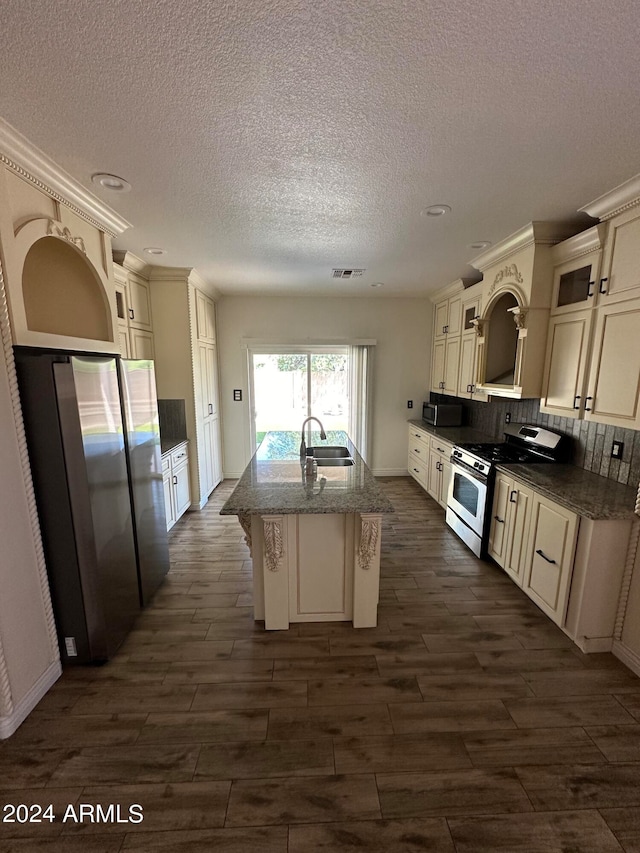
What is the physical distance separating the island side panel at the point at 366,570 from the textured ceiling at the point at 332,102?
6.36 feet

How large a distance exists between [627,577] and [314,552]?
1840 millimetres

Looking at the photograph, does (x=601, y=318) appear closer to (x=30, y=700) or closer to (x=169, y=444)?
(x=169, y=444)

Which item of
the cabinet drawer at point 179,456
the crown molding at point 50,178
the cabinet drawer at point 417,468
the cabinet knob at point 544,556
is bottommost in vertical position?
the cabinet drawer at point 417,468

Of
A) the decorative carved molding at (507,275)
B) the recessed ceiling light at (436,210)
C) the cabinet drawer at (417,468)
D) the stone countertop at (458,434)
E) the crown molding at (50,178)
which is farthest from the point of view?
the cabinet drawer at (417,468)

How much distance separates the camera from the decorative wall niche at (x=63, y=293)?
2.25 meters

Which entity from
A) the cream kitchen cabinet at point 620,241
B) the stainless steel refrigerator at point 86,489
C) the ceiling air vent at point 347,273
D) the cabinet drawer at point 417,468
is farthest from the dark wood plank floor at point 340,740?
the ceiling air vent at point 347,273

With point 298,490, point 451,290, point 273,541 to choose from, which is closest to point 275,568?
point 273,541

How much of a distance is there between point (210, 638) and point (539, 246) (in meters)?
3.63

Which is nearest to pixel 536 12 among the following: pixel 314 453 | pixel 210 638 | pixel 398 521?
pixel 314 453

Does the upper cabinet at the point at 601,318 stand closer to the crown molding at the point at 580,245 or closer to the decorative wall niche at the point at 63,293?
the crown molding at the point at 580,245

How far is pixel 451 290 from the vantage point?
4.32 meters

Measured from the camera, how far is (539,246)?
2613 mm

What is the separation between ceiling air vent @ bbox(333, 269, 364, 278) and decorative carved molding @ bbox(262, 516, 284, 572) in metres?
2.80

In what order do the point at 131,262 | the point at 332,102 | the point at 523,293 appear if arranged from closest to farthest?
the point at 332,102
the point at 523,293
the point at 131,262
